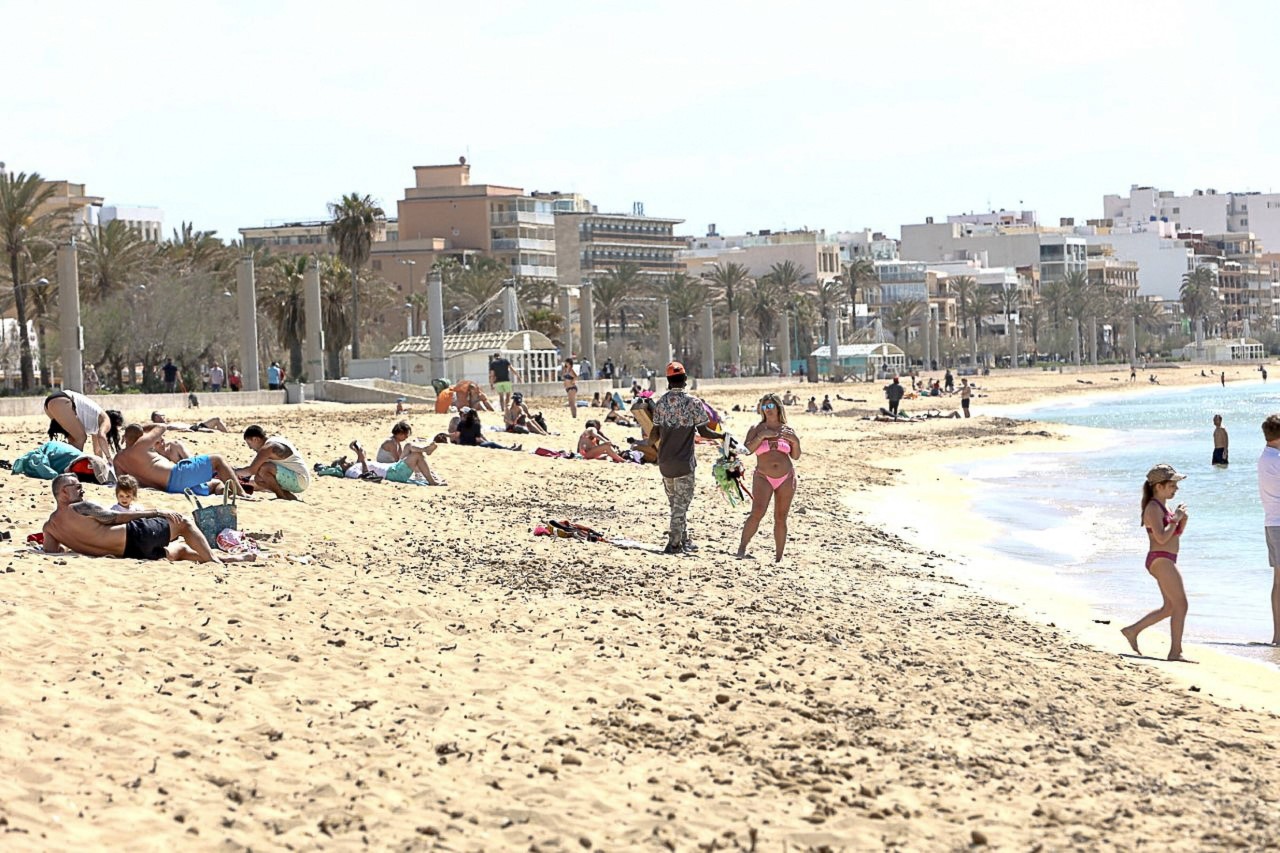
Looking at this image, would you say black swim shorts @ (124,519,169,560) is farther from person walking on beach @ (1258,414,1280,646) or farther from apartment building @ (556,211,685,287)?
apartment building @ (556,211,685,287)

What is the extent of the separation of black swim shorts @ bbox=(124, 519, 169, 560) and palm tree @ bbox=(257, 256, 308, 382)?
5082cm

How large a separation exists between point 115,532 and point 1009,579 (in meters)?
8.24

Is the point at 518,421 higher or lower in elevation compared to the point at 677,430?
lower

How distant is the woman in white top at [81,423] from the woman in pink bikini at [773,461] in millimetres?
5858

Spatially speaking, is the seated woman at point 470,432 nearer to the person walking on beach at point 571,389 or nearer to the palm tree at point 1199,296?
the person walking on beach at point 571,389

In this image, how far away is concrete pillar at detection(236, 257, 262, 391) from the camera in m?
42.3

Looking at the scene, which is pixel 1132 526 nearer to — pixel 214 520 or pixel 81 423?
pixel 81 423

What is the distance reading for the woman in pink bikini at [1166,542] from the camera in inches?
391

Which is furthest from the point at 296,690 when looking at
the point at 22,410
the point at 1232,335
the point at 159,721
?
the point at 1232,335

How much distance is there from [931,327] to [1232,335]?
71404 millimetres

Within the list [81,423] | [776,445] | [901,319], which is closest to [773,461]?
[776,445]

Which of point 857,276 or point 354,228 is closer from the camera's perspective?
point 354,228

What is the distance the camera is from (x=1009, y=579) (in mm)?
14922

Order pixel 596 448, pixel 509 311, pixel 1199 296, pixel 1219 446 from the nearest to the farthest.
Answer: pixel 596 448 → pixel 1219 446 → pixel 509 311 → pixel 1199 296
